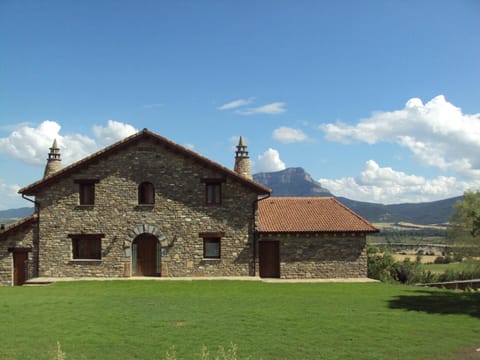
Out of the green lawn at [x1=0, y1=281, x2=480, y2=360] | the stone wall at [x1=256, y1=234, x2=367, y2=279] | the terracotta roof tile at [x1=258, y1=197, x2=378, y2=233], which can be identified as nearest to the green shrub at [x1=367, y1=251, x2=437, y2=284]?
the terracotta roof tile at [x1=258, y1=197, x2=378, y2=233]

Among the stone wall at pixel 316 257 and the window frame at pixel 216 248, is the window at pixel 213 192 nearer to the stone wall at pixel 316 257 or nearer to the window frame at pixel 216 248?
the window frame at pixel 216 248

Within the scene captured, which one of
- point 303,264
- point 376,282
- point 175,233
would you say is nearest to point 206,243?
point 175,233

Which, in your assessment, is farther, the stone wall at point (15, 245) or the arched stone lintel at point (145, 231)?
the arched stone lintel at point (145, 231)

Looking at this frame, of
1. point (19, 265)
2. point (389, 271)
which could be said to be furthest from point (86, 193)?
point (389, 271)

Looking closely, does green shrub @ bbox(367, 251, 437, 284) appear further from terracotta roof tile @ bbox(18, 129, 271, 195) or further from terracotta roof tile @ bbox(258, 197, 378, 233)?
terracotta roof tile @ bbox(18, 129, 271, 195)

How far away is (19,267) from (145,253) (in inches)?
261

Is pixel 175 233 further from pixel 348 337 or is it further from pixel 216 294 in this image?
pixel 348 337

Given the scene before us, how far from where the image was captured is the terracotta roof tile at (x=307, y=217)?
25766 millimetres

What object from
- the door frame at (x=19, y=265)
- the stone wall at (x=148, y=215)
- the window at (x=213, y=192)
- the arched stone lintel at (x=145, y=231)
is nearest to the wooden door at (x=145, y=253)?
the arched stone lintel at (x=145, y=231)

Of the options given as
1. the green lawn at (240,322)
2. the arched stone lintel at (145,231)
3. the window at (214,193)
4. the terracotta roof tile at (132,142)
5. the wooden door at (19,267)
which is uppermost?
the terracotta roof tile at (132,142)

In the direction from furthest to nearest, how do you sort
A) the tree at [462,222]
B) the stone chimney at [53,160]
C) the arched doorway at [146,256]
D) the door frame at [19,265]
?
the tree at [462,222]
the stone chimney at [53,160]
the arched doorway at [146,256]
the door frame at [19,265]

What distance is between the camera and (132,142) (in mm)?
25766

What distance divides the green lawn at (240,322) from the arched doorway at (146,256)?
14.4 ft

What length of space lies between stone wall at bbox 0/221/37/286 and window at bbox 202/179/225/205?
30.3 ft
